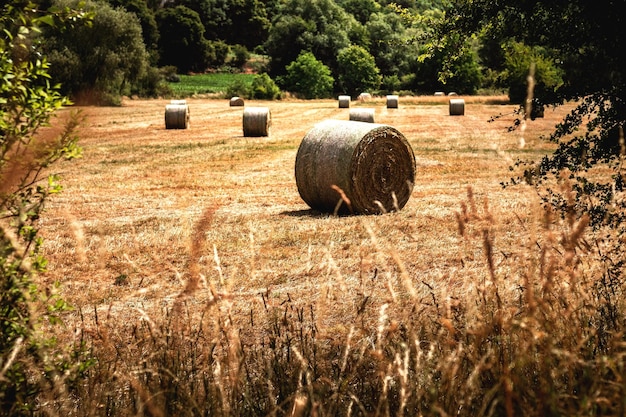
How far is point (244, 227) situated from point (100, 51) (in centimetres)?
4353

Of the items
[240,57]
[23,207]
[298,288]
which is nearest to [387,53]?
[240,57]

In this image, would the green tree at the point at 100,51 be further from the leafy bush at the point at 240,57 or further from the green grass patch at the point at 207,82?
the leafy bush at the point at 240,57

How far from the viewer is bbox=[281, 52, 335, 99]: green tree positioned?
3044 inches

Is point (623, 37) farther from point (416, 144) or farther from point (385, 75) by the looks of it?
point (385, 75)

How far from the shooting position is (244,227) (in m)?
12.1

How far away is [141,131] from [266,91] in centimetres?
3873

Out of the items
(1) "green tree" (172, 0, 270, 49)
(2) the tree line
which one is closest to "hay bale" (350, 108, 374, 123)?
(2) the tree line

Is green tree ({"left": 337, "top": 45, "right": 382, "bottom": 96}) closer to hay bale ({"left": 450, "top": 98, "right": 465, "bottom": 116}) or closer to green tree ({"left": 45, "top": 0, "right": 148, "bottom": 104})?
green tree ({"left": 45, "top": 0, "right": 148, "bottom": 104})

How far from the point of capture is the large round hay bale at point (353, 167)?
13.3 meters

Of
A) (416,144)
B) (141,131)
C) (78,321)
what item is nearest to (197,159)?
(416,144)

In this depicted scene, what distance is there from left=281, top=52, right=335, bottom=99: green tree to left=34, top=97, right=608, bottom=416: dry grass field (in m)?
52.5

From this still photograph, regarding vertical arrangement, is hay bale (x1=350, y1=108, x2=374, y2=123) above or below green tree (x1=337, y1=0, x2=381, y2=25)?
below

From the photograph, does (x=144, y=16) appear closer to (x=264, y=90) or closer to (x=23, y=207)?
(x=264, y=90)

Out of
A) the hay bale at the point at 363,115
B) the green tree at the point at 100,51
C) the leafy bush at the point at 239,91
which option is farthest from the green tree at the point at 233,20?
the hay bale at the point at 363,115
